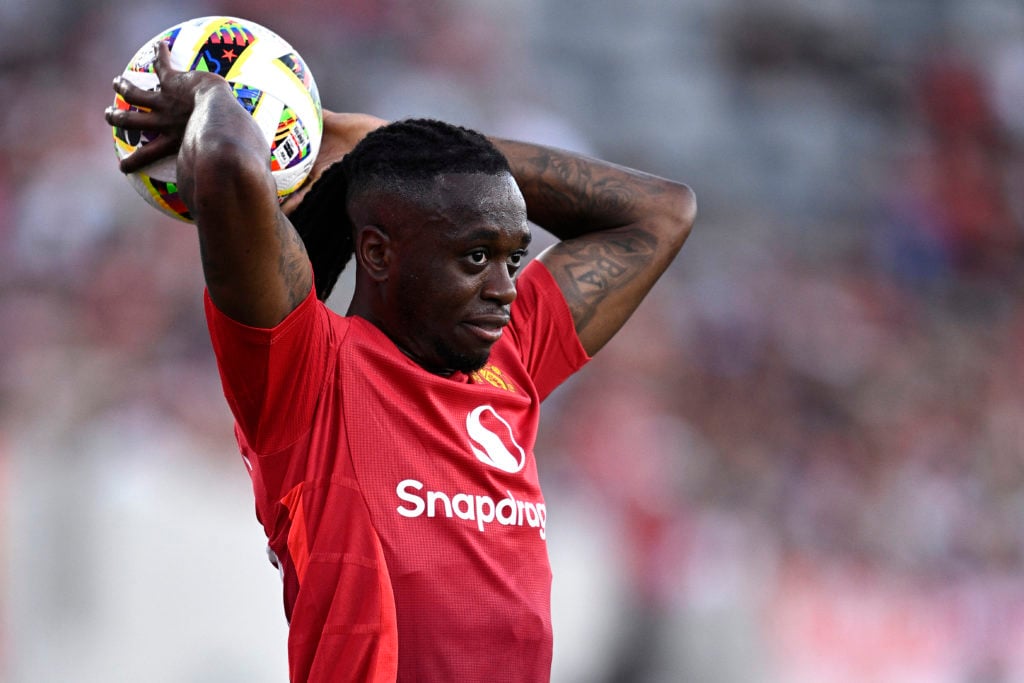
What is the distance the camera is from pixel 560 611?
6.44 m

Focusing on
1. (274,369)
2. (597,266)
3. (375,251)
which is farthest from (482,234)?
(597,266)

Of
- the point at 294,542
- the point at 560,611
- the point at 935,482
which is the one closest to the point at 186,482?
the point at 560,611

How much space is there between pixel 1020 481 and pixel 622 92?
3.95 meters

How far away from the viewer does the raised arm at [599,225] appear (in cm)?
324

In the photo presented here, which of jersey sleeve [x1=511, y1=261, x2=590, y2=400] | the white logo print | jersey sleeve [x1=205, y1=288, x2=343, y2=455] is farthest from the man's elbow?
jersey sleeve [x1=205, y1=288, x2=343, y2=455]

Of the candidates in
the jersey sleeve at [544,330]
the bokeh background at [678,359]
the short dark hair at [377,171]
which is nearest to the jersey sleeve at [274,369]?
the short dark hair at [377,171]

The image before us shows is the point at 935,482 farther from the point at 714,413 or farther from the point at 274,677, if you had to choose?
the point at 274,677

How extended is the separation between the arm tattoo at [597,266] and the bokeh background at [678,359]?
9.35 ft

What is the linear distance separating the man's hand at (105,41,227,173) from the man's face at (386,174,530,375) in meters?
0.46

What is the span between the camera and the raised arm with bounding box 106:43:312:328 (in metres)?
2.23

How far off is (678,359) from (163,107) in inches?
235

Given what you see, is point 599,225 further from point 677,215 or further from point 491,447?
point 491,447

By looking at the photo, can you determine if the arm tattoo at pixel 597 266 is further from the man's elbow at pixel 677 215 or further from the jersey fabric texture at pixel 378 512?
the jersey fabric texture at pixel 378 512

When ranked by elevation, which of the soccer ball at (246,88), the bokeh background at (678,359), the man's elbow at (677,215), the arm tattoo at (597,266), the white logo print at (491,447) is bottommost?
the bokeh background at (678,359)
